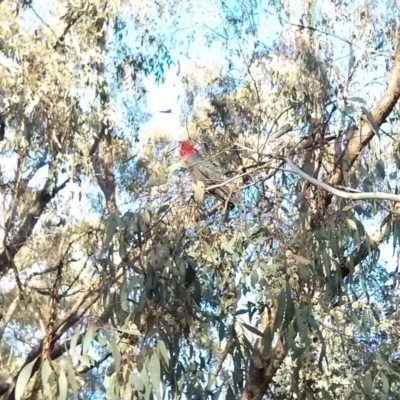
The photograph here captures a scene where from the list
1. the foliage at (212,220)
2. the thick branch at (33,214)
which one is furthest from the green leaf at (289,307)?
the thick branch at (33,214)

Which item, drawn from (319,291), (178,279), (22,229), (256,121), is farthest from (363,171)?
(22,229)

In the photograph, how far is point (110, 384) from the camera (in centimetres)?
196

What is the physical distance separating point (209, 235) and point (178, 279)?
32 cm

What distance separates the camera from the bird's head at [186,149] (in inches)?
104

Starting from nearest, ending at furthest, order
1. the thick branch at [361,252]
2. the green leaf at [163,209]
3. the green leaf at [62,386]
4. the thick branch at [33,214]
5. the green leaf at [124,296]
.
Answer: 1. the green leaf at [62,386]
2. the green leaf at [124,296]
3. the green leaf at [163,209]
4. the thick branch at [361,252]
5. the thick branch at [33,214]

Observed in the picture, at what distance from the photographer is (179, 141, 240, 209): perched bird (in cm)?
241

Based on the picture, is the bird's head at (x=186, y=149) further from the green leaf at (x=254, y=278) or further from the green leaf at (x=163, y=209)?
the green leaf at (x=254, y=278)

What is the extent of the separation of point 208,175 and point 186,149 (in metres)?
0.22

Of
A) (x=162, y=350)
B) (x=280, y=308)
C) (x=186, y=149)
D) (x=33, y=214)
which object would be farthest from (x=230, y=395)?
(x=33, y=214)

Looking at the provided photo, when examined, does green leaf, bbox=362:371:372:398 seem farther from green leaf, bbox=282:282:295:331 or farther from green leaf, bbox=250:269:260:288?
green leaf, bbox=250:269:260:288

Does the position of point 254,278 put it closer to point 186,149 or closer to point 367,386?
point 367,386

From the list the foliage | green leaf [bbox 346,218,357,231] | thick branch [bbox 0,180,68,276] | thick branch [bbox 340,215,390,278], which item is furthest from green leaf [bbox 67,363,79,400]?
thick branch [bbox 0,180,68,276]

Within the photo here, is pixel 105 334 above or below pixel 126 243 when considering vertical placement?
below

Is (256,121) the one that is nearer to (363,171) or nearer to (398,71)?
(398,71)
